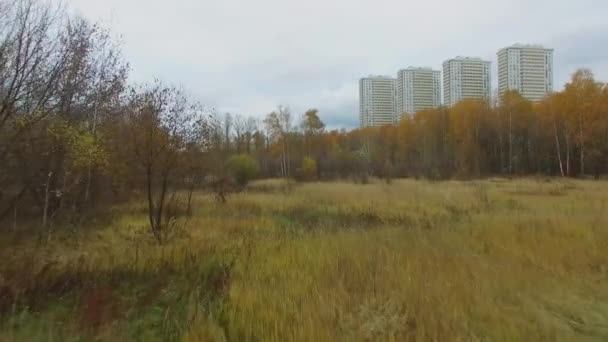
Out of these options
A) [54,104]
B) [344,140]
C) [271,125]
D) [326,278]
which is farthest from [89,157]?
[344,140]

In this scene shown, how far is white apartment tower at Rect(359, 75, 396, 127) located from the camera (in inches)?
2977

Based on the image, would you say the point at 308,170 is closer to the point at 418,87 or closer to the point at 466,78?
the point at 418,87

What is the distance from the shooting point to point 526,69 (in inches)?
2195

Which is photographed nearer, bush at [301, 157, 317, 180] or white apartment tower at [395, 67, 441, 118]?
bush at [301, 157, 317, 180]

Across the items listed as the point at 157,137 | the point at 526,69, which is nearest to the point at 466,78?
the point at 526,69

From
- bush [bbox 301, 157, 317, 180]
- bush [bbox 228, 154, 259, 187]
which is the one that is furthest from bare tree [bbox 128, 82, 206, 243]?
bush [bbox 301, 157, 317, 180]

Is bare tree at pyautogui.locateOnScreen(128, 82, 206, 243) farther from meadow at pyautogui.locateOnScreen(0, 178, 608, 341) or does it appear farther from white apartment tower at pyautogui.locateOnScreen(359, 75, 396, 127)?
white apartment tower at pyautogui.locateOnScreen(359, 75, 396, 127)

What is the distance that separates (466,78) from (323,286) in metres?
68.7

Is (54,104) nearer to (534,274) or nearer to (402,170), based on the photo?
(534,274)

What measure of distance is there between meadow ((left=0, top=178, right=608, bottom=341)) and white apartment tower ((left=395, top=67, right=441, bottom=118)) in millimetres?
64731

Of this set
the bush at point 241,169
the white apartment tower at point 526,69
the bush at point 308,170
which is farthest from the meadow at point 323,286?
Answer: the white apartment tower at point 526,69

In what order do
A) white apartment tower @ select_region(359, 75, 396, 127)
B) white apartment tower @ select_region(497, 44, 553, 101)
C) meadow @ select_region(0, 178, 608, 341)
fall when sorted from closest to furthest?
1. meadow @ select_region(0, 178, 608, 341)
2. white apartment tower @ select_region(497, 44, 553, 101)
3. white apartment tower @ select_region(359, 75, 396, 127)

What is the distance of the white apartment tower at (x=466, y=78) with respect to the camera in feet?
206

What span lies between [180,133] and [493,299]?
24.5 ft
